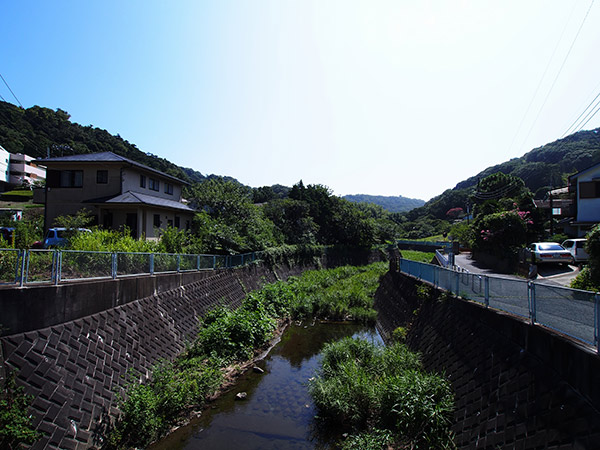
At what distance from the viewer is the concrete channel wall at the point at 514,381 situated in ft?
13.8

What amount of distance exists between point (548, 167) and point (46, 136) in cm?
10835

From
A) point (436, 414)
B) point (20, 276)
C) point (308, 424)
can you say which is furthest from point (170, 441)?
point (436, 414)

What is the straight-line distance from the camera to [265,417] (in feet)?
30.4

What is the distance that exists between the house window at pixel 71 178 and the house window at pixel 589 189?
35.4 m

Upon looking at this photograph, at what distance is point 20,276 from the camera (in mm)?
6719

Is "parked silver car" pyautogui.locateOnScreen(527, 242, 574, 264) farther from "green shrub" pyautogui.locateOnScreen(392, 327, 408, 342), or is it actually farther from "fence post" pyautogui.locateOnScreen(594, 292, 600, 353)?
"fence post" pyautogui.locateOnScreen(594, 292, 600, 353)

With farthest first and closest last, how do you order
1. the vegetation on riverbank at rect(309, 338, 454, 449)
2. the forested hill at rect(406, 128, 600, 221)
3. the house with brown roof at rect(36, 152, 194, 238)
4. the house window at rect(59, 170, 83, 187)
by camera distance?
1. the forested hill at rect(406, 128, 600, 221)
2. the house window at rect(59, 170, 83, 187)
3. the house with brown roof at rect(36, 152, 194, 238)
4. the vegetation on riverbank at rect(309, 338, 454, 449)

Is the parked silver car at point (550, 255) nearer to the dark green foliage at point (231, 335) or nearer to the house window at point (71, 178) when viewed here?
the dark green foliage at point (231, 335)

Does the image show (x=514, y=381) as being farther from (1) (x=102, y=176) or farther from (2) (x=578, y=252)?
(1) (x=102, y=176)

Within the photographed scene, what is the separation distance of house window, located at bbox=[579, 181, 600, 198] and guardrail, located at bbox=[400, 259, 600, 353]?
885 inches

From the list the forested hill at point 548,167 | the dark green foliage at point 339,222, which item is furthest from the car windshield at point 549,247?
the forested hill at point 548,167

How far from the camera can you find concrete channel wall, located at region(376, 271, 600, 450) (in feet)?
13.8

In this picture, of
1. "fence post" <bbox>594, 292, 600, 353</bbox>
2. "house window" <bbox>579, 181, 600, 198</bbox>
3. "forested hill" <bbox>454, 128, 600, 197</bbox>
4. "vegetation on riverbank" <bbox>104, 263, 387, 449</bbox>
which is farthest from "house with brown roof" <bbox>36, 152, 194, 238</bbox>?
"forested hill" <bbox>454, 128, 600, 197</bbox>

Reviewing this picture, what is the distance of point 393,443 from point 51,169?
2635cm
